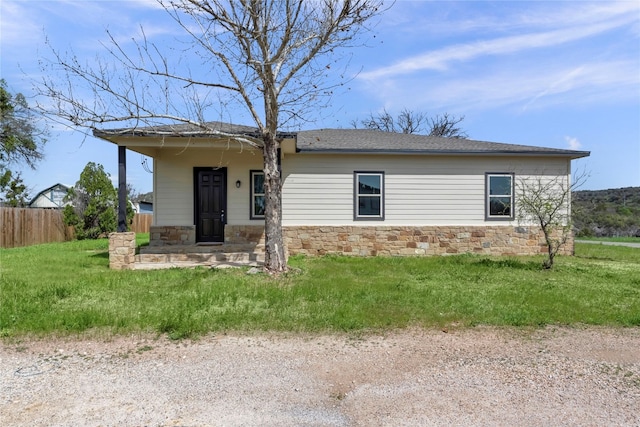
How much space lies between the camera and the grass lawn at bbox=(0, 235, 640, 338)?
4.98m

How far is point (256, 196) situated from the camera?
12023 millimetres

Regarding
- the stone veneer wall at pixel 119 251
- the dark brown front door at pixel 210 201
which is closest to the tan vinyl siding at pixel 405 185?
the dark brown front door at pixel 210 201

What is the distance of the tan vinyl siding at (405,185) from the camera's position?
12.2 meters

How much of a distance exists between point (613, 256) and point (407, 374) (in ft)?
39.6

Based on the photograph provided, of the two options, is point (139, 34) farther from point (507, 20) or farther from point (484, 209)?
point (484, 209)

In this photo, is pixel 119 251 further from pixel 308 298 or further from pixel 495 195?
pixel 495 195

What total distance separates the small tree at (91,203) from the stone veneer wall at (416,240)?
33.3 feet

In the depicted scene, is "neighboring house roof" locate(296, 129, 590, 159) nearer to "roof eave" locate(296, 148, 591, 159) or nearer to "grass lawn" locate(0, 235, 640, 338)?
"roof eave" locate(296, 148, 591, 159)

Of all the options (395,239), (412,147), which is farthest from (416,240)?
(412,147)

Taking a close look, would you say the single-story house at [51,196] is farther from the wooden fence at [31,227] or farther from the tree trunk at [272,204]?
the tree trunk at [272,204]

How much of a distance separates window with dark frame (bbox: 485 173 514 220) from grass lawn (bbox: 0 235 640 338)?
3144 mm

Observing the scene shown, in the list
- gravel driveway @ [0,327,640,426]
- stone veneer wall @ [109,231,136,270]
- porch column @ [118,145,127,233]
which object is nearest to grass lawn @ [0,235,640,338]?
stone veneer wall @ [109,231,136,270]

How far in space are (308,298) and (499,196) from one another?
28.8 feet

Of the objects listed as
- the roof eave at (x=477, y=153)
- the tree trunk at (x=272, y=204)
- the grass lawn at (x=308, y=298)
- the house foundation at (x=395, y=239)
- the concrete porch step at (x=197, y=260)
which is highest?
the roof eave at (x=477, y=153)
